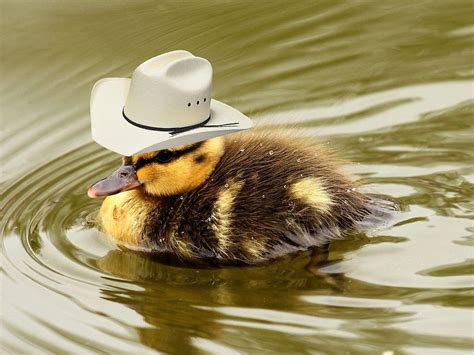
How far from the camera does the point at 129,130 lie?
3328 millimetres

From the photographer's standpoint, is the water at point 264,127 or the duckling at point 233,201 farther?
the duckling at point 233,201

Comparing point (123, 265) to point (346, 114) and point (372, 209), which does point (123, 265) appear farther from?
point (346, 114)

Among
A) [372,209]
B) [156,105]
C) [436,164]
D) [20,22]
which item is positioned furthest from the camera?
[20,22]

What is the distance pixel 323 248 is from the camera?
3475mm

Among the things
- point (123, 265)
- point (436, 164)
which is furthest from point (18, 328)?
point (436, 164)

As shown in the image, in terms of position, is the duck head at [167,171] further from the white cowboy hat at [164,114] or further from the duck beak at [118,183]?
the white cowboy hat at [164,114]

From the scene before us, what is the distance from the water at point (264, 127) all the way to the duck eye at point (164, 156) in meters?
0.28

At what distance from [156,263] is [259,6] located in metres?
1.84

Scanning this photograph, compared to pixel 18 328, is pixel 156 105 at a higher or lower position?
higher

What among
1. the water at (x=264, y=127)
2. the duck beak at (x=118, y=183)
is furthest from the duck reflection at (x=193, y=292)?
the duck beak at (x=118, y=183)

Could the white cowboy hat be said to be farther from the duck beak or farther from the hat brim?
the duck beak

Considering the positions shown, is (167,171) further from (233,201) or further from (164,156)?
(233,201)

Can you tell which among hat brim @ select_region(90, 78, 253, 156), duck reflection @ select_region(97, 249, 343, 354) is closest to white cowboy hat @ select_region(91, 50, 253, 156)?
hat brim @ select_region(90, 78, 253, 156)

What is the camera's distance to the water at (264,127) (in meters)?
3.05
